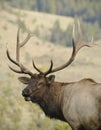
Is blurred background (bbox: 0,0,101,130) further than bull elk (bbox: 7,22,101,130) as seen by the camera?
Yes

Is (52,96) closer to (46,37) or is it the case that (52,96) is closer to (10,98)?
(10,98)

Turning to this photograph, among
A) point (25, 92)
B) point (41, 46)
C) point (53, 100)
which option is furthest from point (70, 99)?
point (41, 46)

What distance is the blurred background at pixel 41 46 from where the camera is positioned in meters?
19.1

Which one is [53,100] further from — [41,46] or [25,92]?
[41,46]

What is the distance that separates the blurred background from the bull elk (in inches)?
84.6

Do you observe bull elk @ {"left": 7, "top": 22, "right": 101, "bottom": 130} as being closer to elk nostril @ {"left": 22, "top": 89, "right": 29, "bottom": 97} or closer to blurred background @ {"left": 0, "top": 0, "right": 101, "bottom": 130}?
elk nostril @ {"left": 22, "top": 89, "right": 29, "bottom": 97}

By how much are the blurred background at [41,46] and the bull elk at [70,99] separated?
2148 mm

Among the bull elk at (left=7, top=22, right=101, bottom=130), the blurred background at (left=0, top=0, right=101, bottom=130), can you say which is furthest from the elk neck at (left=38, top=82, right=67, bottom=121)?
the blurred background at (left=0, top=0, right=101, bottom=130)

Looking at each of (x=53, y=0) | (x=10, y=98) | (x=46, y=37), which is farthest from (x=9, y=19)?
(x=10, y=98)

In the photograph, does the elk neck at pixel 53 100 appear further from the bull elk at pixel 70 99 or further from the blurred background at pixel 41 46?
the blurred background at pixel 41 46

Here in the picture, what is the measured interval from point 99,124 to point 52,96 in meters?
2.00

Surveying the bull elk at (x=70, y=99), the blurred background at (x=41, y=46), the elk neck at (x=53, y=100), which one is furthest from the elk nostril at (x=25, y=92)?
the blurred background at (x=41, y=46)

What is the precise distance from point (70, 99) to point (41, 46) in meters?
80.3

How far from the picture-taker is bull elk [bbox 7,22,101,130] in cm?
1368
